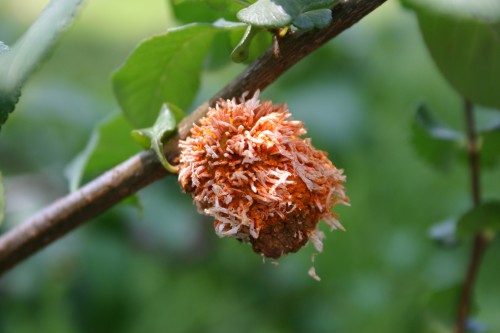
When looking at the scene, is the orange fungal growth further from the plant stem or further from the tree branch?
the plant stem

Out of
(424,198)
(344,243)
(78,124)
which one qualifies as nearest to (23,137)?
(78,124)

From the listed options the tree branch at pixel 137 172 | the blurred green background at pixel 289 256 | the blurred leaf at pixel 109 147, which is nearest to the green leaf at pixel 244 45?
the tree branch at pixel 137 172

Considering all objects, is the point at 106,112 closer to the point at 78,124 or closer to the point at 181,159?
the point at 78,124

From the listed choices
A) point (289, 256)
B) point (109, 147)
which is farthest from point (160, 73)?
point (289, 256)

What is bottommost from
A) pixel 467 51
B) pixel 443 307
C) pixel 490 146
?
pixel 443 307

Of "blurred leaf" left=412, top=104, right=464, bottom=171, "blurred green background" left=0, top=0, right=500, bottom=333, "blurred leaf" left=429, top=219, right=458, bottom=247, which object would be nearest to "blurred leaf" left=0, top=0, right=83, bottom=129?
"blurred leaf" left=412, top=104, right=464, bottom=171

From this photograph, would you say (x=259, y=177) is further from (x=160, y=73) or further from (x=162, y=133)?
(x=160, y=73)

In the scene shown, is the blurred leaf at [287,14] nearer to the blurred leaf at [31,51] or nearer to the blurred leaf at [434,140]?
the blurred leaf at [31,51]
